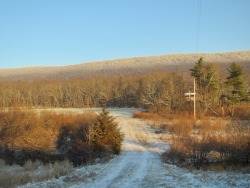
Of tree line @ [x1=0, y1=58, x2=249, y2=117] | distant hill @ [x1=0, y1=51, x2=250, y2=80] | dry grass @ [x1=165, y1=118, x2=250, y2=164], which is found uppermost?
distant hill @ [x1=0, y1=51, x2=250, y2=80]

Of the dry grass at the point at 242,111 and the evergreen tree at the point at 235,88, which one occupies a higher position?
the evergreen tree at the point at 235,88

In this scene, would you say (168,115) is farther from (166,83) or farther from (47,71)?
(47,71)

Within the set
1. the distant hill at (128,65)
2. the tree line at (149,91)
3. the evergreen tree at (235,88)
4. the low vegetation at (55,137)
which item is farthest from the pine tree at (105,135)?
the distant hill at (128,65)

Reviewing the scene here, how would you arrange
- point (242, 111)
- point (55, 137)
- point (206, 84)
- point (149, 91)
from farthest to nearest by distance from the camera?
point (149, 91) < point (206, 84) < point (242, 111) < point (55, 137)

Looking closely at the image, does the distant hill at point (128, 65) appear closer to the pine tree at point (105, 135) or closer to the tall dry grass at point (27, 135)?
the tall dry grass at point (27, 135)

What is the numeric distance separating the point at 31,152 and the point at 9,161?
8.32ft

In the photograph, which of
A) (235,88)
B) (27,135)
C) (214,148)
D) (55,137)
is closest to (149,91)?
(235,88)

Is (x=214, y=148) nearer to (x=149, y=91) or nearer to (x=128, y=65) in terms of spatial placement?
(x=149, y=91)

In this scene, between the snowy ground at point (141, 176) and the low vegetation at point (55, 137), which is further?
the low vegetation at point (55, 137)

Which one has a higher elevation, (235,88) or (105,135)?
(235,88)

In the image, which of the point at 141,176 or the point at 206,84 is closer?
the point at 141,176

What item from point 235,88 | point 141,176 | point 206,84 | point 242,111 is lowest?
point 141,176

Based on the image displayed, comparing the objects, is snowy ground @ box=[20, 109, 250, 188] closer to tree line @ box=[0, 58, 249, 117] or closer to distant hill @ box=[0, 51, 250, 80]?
tree line @ box=[0, 58, 249, 117]

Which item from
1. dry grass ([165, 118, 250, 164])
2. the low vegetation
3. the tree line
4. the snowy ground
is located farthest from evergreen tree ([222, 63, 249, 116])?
the snowy ground
